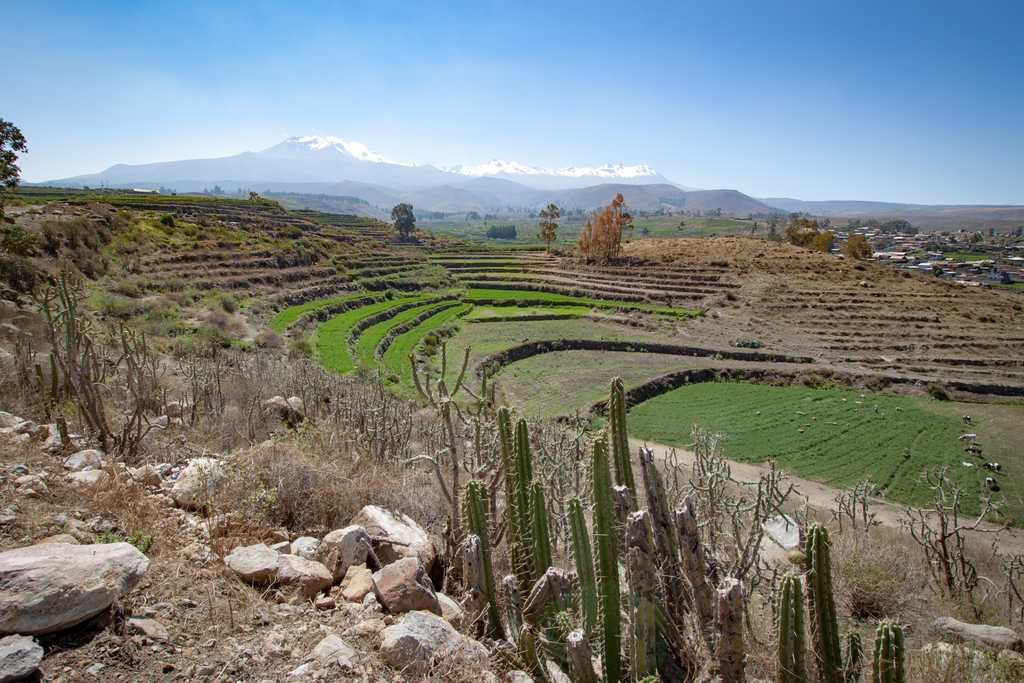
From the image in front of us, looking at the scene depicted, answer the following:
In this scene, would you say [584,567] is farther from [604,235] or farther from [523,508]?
[604,235]

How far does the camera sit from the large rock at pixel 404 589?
4.69 metres

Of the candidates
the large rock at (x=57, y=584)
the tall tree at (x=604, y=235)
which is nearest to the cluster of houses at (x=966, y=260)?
the tall tree at (x=604, y=235)

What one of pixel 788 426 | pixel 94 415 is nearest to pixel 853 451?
pixel 788 426

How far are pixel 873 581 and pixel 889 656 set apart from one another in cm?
553

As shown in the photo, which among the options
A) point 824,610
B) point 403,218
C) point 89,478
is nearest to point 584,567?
point 824,610

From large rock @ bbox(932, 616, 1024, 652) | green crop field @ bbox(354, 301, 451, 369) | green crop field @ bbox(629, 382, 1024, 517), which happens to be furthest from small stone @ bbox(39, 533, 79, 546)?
green crop field @ bbox(354, 301, 451, 369)

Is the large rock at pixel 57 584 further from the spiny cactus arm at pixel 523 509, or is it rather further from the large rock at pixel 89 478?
the spiny cactus arm at pixel 523 509

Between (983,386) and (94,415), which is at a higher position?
(94,415)

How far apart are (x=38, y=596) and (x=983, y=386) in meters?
52.1

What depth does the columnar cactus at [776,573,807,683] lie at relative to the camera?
13.7 feet

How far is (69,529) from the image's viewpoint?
190 inches

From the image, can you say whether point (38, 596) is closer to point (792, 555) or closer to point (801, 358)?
point (792, 555)

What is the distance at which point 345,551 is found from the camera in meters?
5.37

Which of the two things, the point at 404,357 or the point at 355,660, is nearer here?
the point at 355,660
